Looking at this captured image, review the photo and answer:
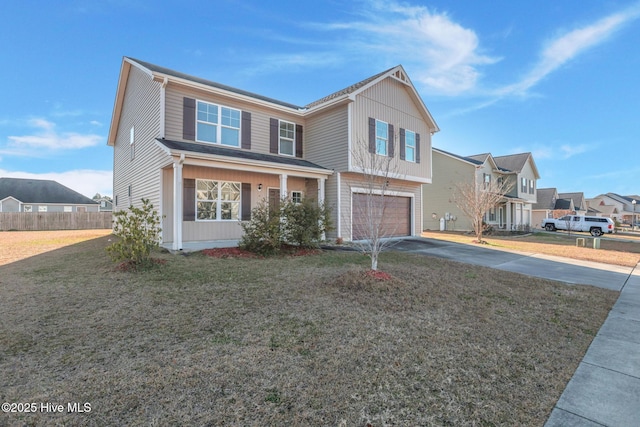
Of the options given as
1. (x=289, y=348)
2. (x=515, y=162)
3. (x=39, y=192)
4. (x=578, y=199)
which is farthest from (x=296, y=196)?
(x=578, y=199)

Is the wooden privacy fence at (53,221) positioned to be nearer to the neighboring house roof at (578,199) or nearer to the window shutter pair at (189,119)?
the window shutter pair at (189,119)

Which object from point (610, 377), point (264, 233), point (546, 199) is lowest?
point (610, 377)

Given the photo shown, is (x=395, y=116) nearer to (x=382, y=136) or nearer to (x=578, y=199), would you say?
(x=382, y=136)

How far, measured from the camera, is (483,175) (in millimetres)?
24938

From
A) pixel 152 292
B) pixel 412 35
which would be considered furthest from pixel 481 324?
pixel 412 35

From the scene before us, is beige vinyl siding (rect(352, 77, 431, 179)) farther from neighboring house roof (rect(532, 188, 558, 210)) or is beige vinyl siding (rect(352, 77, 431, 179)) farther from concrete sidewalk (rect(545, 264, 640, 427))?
neighboring house roof (rect(532, 188, 558, 210))

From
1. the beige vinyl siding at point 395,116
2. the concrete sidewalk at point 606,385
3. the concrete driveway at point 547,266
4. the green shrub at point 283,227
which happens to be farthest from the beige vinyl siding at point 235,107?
the concrete sidewalk at point 606,385

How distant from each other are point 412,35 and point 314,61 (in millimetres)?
5126

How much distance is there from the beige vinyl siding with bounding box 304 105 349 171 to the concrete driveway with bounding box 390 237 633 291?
14.8ft

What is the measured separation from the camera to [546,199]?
37.4 meters

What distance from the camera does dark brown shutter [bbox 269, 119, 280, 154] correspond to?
1293cm

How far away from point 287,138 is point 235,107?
8.93 feet

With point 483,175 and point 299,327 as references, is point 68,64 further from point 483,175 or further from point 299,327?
point 483,175

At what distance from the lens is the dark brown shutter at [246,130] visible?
12.0m
